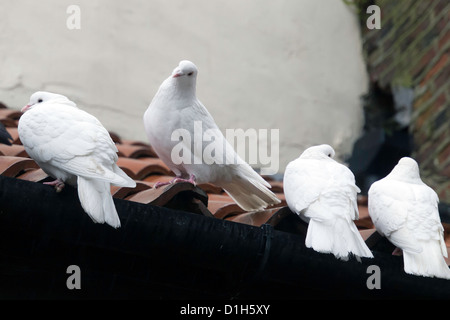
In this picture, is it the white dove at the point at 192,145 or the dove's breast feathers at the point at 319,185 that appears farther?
the white dove at the point at 192,145

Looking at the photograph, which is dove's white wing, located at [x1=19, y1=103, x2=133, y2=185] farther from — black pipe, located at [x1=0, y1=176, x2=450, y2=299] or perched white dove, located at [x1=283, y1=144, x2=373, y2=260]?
perched white dove, located at [x1=283, y1=144, x2=373, y2=260]

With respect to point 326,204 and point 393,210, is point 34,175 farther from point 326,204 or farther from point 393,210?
point 393,210

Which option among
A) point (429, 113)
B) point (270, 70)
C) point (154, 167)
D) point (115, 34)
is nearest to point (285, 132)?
point (270, 70)

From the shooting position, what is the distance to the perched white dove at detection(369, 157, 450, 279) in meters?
2.87

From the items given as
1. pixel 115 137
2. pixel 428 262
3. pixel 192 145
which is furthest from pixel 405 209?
pixel 115 137

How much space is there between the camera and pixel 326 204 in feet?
9.63

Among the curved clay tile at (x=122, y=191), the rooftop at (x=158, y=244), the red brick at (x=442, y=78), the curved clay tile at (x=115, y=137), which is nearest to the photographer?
the rooftop at (x=158, y=244)

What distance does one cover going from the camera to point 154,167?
4250 mm

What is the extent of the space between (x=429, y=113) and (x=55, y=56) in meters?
2.91

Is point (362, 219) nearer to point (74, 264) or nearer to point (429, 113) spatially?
point (74, 264)

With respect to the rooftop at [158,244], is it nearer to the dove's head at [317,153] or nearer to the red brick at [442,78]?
the dove's head at [317,153]

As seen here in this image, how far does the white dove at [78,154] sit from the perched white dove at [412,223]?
1.06 metres

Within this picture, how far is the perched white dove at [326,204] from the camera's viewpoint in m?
2.78

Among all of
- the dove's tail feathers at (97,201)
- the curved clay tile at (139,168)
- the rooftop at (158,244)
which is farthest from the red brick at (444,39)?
the dove's tail feathers at (97,201)
